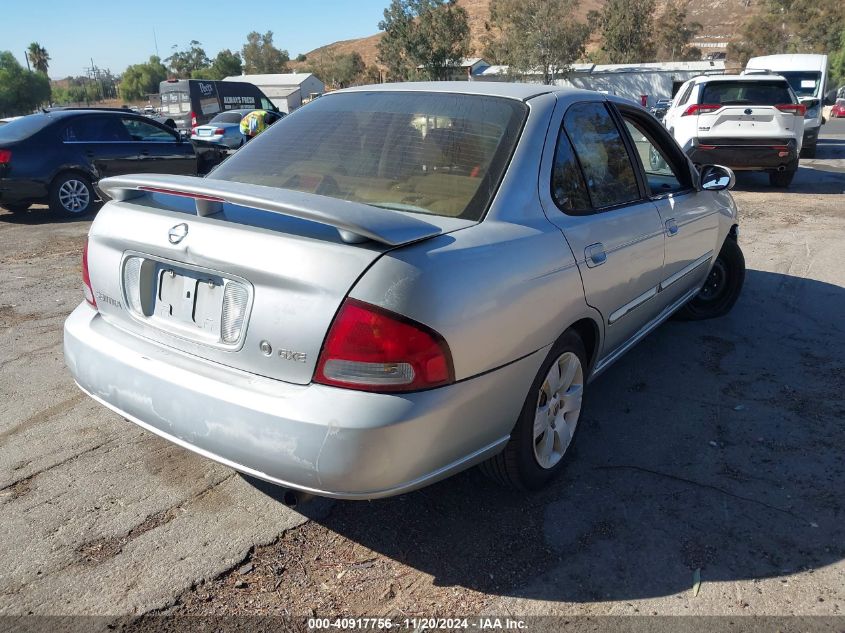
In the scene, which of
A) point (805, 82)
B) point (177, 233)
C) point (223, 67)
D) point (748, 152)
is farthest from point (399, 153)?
point (223, 67)

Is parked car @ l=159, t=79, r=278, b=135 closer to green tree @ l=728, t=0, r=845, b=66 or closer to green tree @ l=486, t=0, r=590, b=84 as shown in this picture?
green tree @ l=486, t=0, r=590, b=84

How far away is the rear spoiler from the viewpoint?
2182mm

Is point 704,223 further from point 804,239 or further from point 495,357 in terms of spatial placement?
point 804,239

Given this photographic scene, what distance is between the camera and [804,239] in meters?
8.33

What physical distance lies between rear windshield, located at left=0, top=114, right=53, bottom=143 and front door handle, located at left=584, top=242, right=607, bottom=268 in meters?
9.34

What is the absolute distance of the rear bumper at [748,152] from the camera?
1138cm

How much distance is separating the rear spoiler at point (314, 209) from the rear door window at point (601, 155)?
1139mm

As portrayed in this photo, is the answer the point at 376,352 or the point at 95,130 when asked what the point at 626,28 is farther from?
the point at 376,352

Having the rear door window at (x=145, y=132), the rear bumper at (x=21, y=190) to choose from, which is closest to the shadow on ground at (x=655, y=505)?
the rear bumper at (x=21, y=190)

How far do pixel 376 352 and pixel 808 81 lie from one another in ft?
71.3

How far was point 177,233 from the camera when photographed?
2.51 meters

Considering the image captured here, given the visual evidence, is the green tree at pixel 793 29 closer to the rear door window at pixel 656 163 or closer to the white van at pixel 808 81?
the white van at pixel 808 81

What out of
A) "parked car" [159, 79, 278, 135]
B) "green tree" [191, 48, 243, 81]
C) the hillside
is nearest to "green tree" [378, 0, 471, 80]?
"parked car" [159, 79, 278, 135]

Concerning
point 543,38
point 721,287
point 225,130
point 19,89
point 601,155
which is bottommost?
point 721,287
